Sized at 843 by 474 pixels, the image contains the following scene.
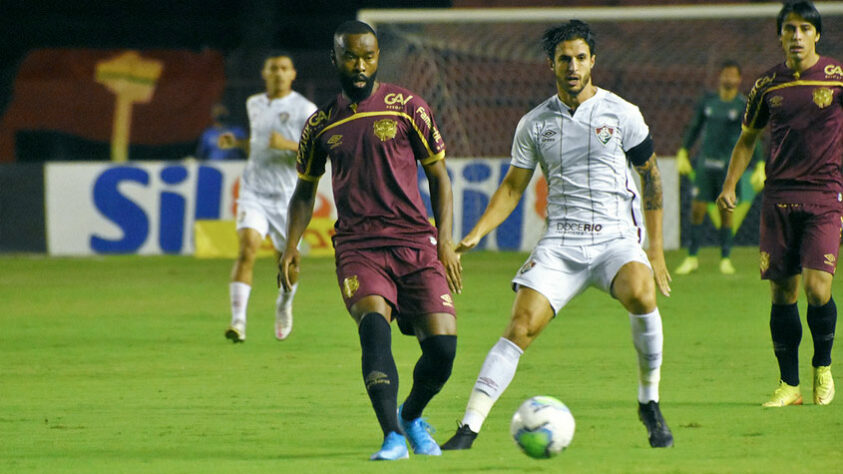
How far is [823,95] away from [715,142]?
7.76 meters

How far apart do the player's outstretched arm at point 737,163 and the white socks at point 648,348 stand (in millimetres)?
1525

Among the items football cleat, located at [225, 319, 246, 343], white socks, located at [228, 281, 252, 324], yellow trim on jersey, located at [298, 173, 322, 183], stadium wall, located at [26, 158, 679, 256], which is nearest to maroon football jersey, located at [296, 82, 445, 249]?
yellow trim on jersey, located at [298, 173, 322, 183]

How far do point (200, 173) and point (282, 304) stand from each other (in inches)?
357

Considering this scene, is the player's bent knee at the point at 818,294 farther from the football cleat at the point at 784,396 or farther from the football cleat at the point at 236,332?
the football cleat at the point at 236,332

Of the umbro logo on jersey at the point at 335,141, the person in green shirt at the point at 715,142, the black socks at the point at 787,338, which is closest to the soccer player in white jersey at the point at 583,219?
the umbro logo on jersey at the point at 335,141

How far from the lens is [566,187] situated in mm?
6297

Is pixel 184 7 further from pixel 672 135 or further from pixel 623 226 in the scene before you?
pixel 623 226

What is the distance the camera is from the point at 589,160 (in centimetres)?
625

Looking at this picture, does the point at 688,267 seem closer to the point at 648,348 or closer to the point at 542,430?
the point at 648,348

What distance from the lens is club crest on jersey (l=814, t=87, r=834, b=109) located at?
7.12 meters

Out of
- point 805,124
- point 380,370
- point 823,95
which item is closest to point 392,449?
point 380,370

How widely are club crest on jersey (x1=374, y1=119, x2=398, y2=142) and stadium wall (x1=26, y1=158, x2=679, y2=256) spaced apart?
41.0 feet

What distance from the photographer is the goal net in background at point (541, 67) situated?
739 inches

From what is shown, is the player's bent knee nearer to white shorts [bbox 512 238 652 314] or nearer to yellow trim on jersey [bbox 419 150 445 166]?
white shorts [bbox 512 238 652 314]
